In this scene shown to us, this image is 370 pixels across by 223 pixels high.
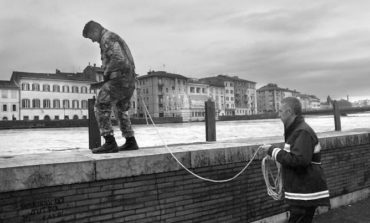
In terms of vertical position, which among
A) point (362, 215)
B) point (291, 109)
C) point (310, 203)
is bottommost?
point (362, 215)

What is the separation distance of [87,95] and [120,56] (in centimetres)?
9617

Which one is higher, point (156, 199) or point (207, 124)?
point (207, 124)

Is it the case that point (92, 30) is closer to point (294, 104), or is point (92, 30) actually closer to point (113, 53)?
point (113, 53)

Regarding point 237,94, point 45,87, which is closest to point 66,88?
point 45,87

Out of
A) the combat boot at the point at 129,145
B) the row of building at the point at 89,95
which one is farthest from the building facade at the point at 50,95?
the combat boot at the point at 129,145

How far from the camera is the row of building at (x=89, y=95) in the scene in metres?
85.1

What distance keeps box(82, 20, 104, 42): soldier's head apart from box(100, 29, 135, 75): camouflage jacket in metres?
0.08

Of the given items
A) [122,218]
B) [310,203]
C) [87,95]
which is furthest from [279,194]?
[87,95]

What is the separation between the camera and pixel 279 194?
4.59 m

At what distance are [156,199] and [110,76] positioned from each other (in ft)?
6.22

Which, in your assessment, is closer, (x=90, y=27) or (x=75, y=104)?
(x=90, y=27)

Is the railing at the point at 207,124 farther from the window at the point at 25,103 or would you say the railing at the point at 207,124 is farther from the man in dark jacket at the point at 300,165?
the window at the point at 25,103

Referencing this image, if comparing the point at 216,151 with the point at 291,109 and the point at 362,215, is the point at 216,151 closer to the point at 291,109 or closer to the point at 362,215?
the point at 291,109

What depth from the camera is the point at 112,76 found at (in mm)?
5258
